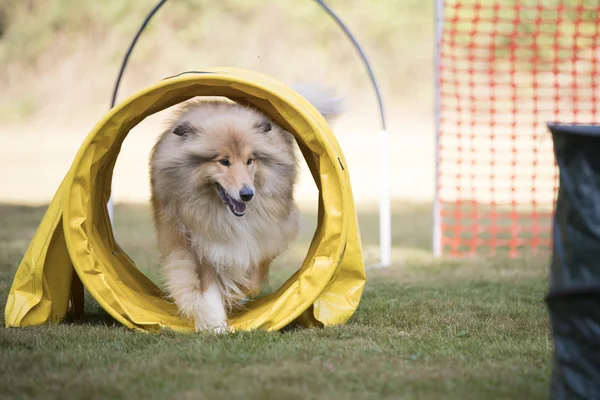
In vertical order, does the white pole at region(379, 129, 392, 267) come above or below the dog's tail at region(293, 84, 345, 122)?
below

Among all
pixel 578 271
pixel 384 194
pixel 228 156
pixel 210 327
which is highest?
pixel 228 156

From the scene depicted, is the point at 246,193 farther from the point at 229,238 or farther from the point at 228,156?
the point at 229,238

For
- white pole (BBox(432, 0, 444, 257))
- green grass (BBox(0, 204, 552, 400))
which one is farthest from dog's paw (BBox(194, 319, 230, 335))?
white pole (BBox(432, 0, 444, 257))

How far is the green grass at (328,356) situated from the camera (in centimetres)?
294

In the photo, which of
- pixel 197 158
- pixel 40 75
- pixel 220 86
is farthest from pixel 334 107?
pixel 40 75

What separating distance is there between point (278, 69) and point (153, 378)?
19.5 meters

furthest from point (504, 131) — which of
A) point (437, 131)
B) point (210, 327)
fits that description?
point (210, 327)

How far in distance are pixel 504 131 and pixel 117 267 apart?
53.2 ft

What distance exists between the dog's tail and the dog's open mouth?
136 cm

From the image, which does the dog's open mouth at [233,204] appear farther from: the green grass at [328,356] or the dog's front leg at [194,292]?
the green grass at [328,356]

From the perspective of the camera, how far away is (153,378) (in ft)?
10.0

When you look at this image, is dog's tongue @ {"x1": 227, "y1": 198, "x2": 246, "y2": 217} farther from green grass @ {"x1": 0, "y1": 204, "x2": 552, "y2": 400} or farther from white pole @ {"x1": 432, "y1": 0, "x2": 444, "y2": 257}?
white pole @ {"x1": 432, "y1": 0, "x2": 444, "y2": 257}

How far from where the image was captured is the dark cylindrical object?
8.14 ft

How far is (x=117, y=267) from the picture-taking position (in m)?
4.60
